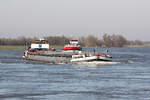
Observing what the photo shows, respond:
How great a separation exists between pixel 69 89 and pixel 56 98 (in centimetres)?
583

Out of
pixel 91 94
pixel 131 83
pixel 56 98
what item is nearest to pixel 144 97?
pixel 91 94

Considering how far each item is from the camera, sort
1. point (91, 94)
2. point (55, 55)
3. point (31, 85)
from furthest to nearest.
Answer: point (55, 55) < point (31, 85) < point (91, 94)

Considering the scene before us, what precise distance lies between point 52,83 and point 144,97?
13588mm

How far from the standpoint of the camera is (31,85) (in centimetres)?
4506

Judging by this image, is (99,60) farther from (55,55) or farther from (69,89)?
(69,89)

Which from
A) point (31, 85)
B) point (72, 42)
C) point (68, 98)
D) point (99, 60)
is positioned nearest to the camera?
point (68, 98)

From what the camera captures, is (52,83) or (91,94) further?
(52,83)

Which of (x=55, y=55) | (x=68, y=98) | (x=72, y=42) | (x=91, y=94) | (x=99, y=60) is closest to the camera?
(x=68, y=98)

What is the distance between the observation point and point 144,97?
119ft

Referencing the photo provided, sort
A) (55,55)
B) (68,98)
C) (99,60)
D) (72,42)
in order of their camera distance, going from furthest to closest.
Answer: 1. (72,42)
2. (55,55)
3. (99,60)
4. (68,98)

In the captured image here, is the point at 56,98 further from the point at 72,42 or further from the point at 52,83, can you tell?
the point at 72,42

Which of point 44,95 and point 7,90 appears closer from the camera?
Answer: point 44,95

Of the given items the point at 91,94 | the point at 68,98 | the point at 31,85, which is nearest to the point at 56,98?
the point at 68,98

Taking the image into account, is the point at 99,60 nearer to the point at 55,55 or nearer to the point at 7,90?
the point at 55,55
